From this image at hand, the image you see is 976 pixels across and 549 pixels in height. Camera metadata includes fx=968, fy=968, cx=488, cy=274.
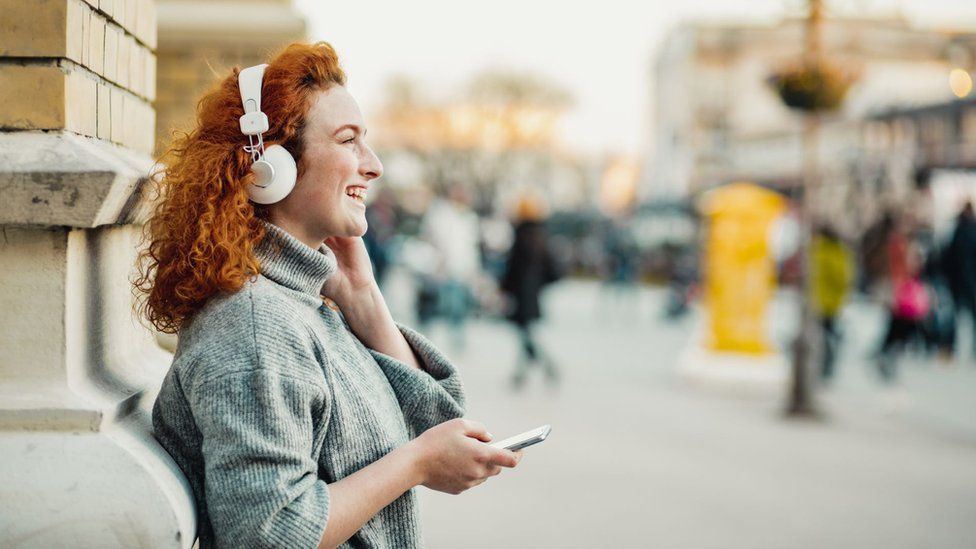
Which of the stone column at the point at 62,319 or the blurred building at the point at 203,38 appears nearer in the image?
the stone column at the point at 62,319

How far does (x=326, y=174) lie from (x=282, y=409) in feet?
1.64

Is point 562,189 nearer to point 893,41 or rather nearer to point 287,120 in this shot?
point 893,41

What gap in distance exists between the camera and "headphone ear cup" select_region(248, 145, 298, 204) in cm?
174

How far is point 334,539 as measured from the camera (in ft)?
5.35

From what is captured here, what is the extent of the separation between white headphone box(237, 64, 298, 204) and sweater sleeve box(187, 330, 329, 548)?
0.32 metres

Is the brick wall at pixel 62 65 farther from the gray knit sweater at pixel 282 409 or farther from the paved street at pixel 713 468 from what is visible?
the paved street at pixel 713 468

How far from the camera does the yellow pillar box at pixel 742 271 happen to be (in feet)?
34.1

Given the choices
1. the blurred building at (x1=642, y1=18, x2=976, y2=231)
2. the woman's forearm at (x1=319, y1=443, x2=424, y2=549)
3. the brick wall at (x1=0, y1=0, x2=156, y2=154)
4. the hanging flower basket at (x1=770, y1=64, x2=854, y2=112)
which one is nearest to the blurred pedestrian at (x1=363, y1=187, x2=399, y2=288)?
the hanging flower basket at (x1=770, y1=64, x2=854, y2=112)

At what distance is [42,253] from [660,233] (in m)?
30.4

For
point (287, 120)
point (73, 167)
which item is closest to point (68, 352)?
point (73, 167)

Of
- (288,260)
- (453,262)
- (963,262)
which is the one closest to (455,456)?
(288,260)

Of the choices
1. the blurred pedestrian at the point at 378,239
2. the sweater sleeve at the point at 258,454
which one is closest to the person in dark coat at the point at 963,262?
the blurred pedestrian at the point at 378,239

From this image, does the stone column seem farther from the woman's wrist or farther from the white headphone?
the woman's wrist

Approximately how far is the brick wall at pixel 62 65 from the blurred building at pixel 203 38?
3.70 metres
